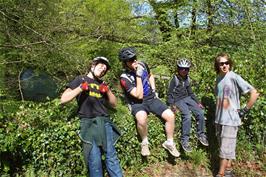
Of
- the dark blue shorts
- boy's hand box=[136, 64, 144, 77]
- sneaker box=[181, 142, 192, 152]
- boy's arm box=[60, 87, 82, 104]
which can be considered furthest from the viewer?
sneaker box=[181, 142, 192, 152]

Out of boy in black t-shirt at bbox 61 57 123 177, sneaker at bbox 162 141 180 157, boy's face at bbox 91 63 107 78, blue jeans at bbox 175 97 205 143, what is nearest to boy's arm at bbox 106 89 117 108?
boy in black t-shirt at bbox 61 57 123 177

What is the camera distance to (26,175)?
5.39 m

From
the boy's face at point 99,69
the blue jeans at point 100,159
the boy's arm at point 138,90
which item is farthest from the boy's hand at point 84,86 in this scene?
the boy's arm at point 138,90

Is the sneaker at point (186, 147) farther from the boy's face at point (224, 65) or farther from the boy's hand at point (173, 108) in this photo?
the boy's face at point (224, 65)

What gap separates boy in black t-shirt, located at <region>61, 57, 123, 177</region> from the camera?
4777 millimetres

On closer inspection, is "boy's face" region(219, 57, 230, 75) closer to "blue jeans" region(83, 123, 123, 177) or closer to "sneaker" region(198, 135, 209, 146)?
"sneaker" region(198, 135, 209, 146)

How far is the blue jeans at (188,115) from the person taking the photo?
638cm

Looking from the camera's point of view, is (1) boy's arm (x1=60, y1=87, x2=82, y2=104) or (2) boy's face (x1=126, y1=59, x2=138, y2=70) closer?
(1) boy's arm (x1=60, y1=87, x2=82, y2=104)

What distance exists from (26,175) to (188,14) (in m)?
6.92

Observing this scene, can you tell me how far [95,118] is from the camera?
4.92 metres

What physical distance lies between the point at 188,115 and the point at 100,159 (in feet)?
6.81

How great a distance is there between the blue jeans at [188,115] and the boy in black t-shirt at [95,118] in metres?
1.67

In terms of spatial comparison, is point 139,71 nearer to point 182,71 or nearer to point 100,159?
point 182,71

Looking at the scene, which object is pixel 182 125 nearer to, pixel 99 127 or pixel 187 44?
pixel 99 127
